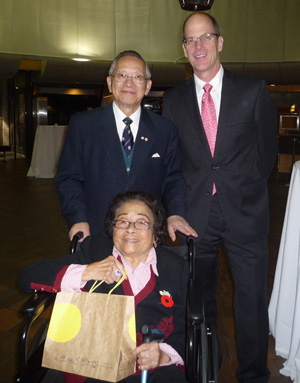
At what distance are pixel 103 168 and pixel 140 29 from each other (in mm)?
10939

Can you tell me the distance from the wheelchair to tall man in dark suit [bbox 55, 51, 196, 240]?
49cm

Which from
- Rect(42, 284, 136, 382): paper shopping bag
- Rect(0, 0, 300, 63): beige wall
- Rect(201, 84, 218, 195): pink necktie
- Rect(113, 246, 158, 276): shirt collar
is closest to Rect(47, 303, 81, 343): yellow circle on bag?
Rect(42, 284, 136, 382): paper shopping bag

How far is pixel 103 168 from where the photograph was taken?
2.06 metres

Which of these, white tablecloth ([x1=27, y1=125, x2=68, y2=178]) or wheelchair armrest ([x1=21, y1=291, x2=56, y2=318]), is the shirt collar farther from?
white tablecloth ([x1=27, y1=125, x2=68, y2=178])

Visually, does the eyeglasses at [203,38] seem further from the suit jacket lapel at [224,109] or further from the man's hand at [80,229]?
the man's hand at [80,229]

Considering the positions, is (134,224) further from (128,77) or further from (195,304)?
(128,77)

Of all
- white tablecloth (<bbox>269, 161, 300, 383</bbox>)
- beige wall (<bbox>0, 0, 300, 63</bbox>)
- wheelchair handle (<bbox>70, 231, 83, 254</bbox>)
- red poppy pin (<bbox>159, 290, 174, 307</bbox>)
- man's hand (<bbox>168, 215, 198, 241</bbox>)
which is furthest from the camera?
beige wall (<bbox>0, 0, 300, 63</bbox>)

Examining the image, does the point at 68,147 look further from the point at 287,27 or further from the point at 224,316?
the point at 287,27

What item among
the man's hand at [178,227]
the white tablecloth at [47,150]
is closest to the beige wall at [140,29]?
the white tablecloth at [47,150]

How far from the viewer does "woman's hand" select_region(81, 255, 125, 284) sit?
1.57 meters

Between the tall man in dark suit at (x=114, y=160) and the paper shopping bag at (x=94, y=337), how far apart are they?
2.00 ft

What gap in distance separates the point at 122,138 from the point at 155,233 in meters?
0.56

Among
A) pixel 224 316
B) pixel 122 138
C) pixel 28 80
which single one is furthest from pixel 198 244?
pixel 28 80

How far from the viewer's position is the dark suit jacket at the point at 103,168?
2.04 metres
